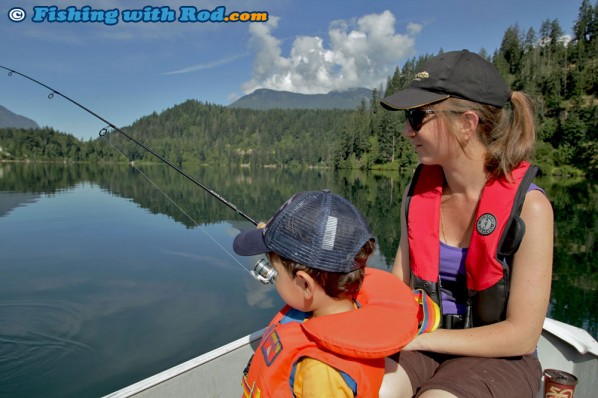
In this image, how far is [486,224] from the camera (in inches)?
82.4

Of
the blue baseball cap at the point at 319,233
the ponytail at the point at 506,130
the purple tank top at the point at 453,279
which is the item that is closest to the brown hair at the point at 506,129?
the ponytail at the point at 506,130

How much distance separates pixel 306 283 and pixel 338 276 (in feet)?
0.44

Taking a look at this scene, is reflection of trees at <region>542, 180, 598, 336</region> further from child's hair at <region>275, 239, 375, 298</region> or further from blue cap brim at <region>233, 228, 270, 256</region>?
blue cap brim at <region>233, 228, 270, 256</region>

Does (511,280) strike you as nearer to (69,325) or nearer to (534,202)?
(534,202)

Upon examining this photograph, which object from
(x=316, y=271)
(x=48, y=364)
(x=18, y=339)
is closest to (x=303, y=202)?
(x=316, y=271)

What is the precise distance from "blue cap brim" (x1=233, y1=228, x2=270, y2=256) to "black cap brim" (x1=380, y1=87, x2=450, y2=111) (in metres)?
0.93

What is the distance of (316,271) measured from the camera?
168 centimetres

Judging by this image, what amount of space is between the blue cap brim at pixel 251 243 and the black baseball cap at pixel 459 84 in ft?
3.06

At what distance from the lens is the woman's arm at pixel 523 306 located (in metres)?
1.91

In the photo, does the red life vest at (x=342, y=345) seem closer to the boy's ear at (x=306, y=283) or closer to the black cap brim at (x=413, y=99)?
the boy's ear at (x=306, y=283)

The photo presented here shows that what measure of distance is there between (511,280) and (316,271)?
1000 millimetres

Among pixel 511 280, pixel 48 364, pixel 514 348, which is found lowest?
pixel 48 364

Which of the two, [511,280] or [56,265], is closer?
[511,280]

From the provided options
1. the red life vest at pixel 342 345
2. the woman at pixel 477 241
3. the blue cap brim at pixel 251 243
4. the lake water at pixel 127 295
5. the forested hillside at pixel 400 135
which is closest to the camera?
the red life vest at pixel 342 345
